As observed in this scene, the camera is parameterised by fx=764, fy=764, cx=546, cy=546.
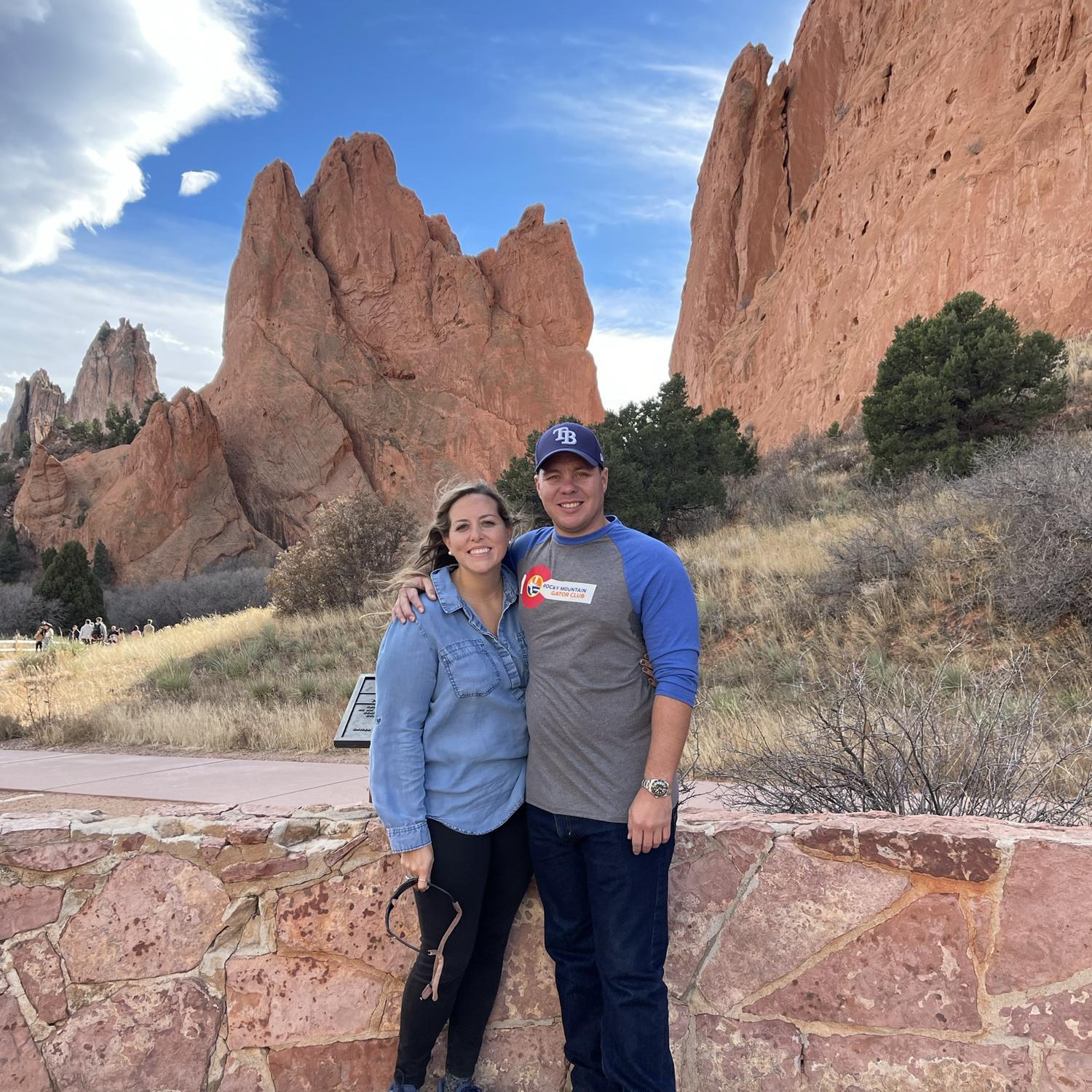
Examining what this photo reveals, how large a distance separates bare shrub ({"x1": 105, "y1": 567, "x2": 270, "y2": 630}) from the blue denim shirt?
28.6m

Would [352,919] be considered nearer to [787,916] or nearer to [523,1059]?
[523,1059]

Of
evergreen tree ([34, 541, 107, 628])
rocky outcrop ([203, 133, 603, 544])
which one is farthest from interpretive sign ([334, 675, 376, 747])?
rocky outcrop ([203, 133, 603, 544])

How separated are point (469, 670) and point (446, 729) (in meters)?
0.17

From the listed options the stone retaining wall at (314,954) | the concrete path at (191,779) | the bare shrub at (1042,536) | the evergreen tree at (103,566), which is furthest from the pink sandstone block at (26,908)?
the evergreen tree at (103,566)

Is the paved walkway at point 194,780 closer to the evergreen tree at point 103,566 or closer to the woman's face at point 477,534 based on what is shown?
the woman's face at point 477,534

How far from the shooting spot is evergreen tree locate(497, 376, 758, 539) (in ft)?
48.3

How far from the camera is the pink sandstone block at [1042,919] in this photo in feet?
5.95

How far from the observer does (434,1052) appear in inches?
87.8

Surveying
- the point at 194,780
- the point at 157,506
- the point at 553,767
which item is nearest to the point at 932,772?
the point at 553,767

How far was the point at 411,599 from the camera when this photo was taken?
2086mm

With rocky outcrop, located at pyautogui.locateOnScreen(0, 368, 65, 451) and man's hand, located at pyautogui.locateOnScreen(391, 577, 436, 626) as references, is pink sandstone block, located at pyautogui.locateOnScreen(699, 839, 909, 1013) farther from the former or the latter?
rocky outcrop, located at pyautogui.locateOnScreen(0, 368, 65, 451)

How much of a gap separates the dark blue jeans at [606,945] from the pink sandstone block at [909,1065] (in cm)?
44

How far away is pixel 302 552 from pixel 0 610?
57.0 feet

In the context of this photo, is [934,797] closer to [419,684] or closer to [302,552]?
[419,684]
